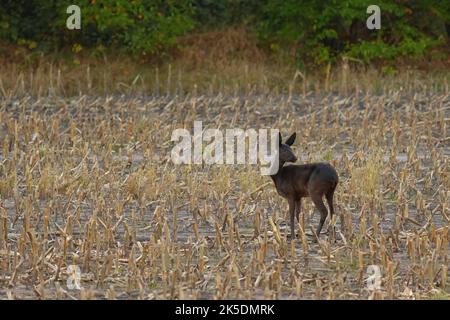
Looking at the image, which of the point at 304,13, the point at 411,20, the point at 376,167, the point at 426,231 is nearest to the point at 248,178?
the point at 376,167

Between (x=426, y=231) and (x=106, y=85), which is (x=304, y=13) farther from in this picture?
(x=426, y=231)

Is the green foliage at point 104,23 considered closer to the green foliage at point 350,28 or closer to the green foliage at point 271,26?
the green foliage at point 271,26

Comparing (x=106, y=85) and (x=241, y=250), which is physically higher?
(x=106, y=85)

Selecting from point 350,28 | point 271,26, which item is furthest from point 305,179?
point 350,28

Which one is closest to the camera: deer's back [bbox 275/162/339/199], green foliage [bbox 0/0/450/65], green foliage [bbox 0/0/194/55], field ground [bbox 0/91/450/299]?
field ground [bbox 0/91/450/299]

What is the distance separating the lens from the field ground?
10320 mm

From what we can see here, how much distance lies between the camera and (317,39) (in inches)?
1291

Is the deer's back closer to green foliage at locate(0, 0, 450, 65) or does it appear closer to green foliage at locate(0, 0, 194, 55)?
green foliage at locate(0, 0, 450, 65)

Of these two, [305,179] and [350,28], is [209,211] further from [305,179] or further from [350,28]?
[350,28]

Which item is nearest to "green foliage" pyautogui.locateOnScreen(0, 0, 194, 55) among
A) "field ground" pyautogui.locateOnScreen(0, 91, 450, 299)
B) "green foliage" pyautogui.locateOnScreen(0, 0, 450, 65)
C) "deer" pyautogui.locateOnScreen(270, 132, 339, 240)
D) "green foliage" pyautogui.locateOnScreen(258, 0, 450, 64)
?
"green foliage" pyautogui.locateOnScreen(0, 0, 450, 65)

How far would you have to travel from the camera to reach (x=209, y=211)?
13836 millimetres

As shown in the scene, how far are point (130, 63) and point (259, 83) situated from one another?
4.49 m

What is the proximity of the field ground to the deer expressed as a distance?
0.27m

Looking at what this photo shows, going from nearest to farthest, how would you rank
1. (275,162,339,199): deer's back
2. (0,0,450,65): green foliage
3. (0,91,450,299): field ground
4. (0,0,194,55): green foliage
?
(0,91,450,299): field ground → (275,162,339,199): deer's back → (0,0,450,65): green foliage → (0,0,194,55): green foliage
